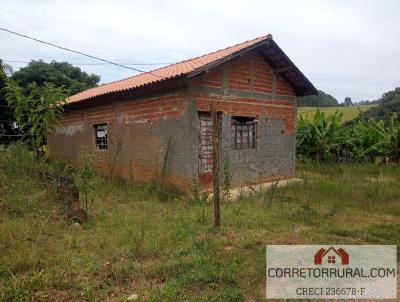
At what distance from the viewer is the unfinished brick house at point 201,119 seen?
8.77m

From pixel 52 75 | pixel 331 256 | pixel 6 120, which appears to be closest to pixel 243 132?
pixel 331 256

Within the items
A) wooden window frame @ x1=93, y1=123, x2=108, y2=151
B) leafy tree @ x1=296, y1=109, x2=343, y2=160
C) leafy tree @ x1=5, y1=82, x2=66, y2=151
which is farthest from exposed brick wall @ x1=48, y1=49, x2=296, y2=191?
leafy tree @ x1=296, y1=109, x2=343, y2=160

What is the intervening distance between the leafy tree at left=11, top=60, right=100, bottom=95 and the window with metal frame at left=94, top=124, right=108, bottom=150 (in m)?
9.46

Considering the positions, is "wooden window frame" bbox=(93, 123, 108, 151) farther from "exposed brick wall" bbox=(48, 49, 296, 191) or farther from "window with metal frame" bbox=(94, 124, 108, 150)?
"exposed brick wall" bbox=(48, 49, 296, 191)

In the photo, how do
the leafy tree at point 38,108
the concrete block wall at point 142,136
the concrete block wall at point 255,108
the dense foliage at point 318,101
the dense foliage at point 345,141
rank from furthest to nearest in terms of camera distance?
the dense foliage at point 318,101 < the dense foliage at point 345,141 < the concrete block wall at point 255,108 < the leafy tree at point 38,108 < the concrete block wall at point 142,136

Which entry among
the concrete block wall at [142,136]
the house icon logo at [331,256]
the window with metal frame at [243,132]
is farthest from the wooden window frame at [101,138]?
the house icon logo at [331,256]

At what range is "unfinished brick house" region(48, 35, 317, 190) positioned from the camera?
28.8 feet

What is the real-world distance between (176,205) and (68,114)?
7809 millimetres

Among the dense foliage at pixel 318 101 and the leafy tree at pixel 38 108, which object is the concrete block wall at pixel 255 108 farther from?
the dense foliage at pixel 318 101

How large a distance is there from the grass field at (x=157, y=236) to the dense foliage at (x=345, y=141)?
690 centimetres

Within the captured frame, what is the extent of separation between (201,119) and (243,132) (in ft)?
5.74

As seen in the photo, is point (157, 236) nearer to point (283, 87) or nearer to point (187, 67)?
point (187, 67)

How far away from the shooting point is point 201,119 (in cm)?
912

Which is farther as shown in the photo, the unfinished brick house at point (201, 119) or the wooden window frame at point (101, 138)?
the wooden window frame at point (101, 138)
